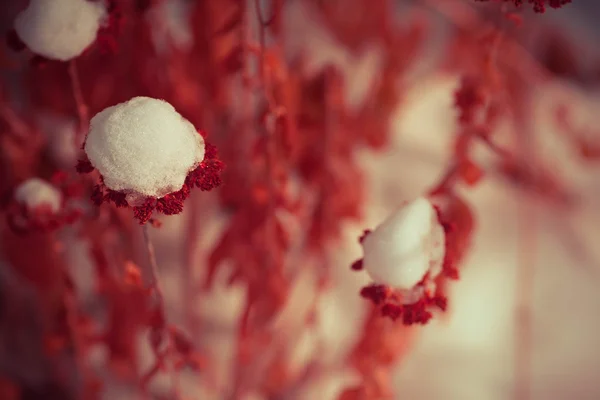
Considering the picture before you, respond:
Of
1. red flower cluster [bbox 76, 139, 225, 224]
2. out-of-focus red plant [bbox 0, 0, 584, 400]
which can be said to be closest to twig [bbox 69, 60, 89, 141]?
out-of-focus red plant [bbox 0, 0, 584, 400]

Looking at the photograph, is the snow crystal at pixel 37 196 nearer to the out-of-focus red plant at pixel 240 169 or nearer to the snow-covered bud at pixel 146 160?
the out-of-focus red plant at pixel 240 169

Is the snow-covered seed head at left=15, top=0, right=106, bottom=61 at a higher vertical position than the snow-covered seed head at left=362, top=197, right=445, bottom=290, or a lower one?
higher

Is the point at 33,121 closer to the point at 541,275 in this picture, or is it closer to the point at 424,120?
the point at 424,120

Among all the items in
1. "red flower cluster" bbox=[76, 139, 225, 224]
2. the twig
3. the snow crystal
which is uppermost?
the twig

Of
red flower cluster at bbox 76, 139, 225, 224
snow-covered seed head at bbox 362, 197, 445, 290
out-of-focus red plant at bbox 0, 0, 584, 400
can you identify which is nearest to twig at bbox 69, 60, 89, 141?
out-of-focus red plant at bbox 0, 0, 584, 400

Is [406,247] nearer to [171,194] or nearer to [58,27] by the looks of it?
[171,194]

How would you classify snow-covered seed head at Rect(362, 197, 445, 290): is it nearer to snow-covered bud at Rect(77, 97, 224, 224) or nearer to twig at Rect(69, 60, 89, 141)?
snow-covered bud at Rect(77, 97, 224, 224)

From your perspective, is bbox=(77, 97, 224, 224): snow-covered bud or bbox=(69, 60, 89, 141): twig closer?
bbox=(77, 97, 224, 224): snow-covered bud

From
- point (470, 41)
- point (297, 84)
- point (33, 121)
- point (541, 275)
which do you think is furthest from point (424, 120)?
point (33, 121)
